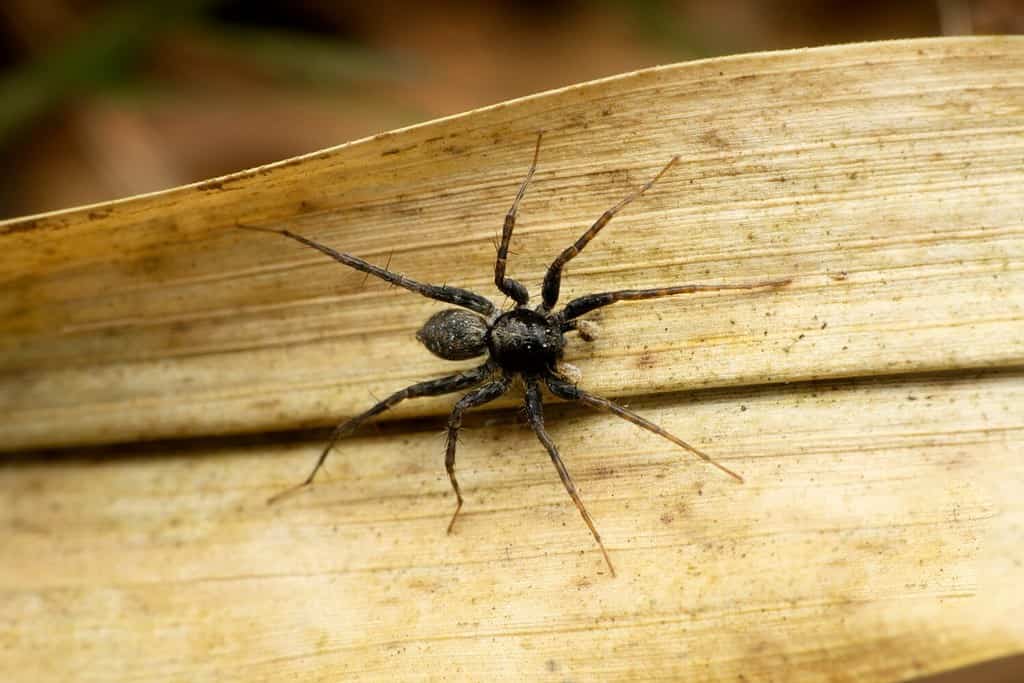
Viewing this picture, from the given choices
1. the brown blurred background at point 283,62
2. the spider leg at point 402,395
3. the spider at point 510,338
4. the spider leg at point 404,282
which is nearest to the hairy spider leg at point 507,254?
the spider at point 510,338

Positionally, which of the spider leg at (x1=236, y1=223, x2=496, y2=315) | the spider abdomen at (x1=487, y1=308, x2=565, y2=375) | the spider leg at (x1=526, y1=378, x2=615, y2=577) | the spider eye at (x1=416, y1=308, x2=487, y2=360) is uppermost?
the spider leg at (x1=236, y1=223, x2=496, y2=315)

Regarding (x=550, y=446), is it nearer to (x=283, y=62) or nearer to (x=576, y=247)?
(x=576, y=247)

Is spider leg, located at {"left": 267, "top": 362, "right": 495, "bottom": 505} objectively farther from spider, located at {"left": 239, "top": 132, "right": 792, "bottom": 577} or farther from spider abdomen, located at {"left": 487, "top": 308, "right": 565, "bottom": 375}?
spider abdomen, located at {"left": 487, "top": 308, "right": 565, "bottom": 375}

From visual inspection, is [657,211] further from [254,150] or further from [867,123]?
[254,150]

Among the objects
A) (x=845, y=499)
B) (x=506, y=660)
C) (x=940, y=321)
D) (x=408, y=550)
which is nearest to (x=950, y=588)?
(x=845, y=499)

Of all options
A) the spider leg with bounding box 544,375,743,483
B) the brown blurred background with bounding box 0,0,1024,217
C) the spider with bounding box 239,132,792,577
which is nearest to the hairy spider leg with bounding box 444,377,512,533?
the spider with bounding box 239,132,792,577

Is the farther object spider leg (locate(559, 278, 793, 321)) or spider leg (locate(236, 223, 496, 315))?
spider leg (locate(236, 223, 496, 315))

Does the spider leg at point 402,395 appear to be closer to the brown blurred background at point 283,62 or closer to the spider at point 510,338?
the spider at point 510,338
